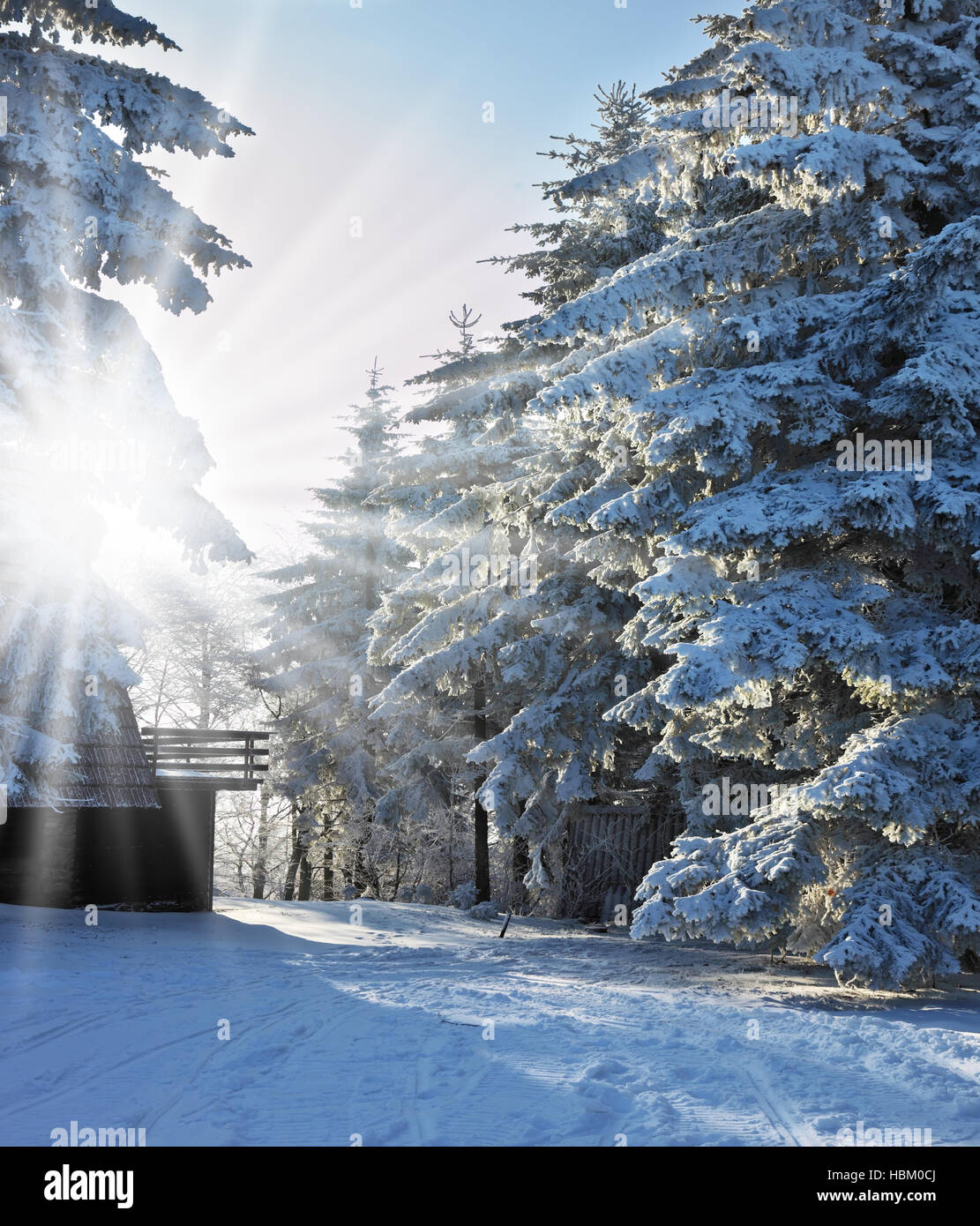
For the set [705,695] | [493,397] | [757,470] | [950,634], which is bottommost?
[705,695]

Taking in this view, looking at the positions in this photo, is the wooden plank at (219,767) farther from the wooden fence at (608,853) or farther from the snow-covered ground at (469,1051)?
the wooden fence at (608,853)

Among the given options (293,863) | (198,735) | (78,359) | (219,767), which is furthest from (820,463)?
(293,863)

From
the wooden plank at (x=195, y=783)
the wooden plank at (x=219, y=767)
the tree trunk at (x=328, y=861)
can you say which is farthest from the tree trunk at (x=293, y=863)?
the wooden plank at (x=195, y=783)

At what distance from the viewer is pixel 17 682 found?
948cm

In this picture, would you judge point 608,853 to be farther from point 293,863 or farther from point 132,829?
point 293,863

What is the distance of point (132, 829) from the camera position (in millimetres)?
16438

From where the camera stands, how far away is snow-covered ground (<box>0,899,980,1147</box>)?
4941 millimetres

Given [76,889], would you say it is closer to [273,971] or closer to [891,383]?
[273,971]

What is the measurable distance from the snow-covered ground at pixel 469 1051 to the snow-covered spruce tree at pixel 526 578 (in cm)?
491

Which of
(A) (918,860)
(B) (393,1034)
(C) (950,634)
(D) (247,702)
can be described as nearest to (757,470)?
(C) (950,634)

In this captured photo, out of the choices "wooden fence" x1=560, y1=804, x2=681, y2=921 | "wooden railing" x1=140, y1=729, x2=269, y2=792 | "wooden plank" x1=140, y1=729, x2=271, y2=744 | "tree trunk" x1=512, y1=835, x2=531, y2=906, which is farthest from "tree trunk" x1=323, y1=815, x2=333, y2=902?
"wooden fence" x1=560, y1=804, x2=681, y2=921

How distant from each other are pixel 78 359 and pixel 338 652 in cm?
1706

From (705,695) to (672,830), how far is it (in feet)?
29.8

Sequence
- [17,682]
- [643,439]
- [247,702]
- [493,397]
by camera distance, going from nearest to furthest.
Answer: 1. [17,682]
2. [643,439]
3. [493,397]
4. [247,702]
